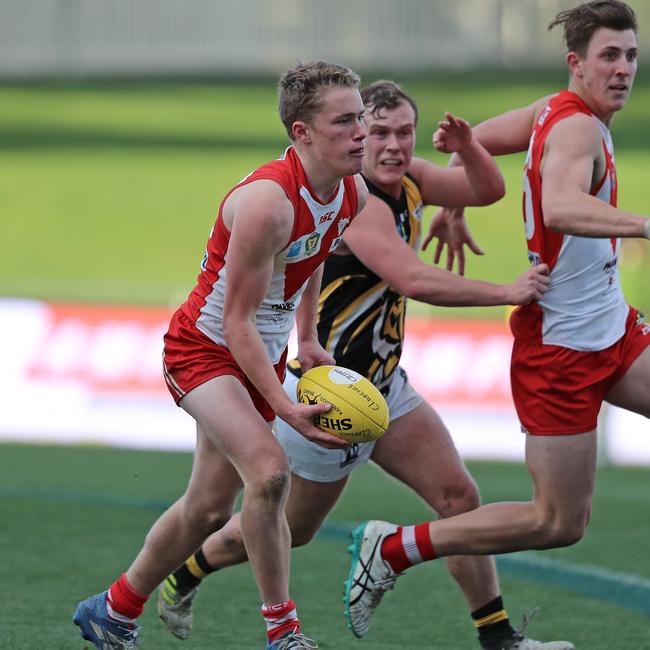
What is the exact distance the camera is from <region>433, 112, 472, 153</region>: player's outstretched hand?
588 cm

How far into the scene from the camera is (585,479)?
5598mm

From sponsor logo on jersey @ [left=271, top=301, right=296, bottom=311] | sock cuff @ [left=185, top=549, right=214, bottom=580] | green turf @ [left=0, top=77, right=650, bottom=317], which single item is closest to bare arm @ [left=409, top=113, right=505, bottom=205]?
sponsor logo on jersey @ [left=271, top=301, right=296, bottom=311]

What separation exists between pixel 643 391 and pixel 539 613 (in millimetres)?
1688

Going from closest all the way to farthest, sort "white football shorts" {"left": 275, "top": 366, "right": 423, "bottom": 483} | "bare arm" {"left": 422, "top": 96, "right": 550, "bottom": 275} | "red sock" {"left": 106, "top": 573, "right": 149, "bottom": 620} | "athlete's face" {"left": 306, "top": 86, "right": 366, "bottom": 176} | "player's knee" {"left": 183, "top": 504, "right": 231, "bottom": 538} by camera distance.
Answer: "athlete's face" {"left": 306, "top": 86, "right": 366, "bottom": 176} < "player's knee" {"left": 183, "top": 504, "right": 231, "bottom": 538} < "red sock" {"left": 106, "top": 573, "right": 149, "bottom": 620} < "white football shorts" {"left": 275, "top": 366, "right": 423, "bottom": 483} < "bare arm" {"left": 422, "top": 96, "right": 550, "bottom": 275}

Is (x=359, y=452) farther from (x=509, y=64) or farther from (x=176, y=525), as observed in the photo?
(x=509, y=64)

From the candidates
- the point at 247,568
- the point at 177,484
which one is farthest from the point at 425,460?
the point at 177,484

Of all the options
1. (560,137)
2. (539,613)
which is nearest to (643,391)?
(560,137)

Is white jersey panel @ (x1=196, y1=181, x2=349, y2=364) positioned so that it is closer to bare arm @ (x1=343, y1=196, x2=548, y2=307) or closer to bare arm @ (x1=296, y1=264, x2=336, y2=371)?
bare arm @ (x1=296, y1=264, x2=336, y2=371)

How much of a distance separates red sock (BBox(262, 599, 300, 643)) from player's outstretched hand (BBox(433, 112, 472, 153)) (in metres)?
2.11

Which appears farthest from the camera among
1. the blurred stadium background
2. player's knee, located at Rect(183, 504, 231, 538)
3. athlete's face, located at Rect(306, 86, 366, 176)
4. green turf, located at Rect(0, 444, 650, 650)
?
the blurred stadium background

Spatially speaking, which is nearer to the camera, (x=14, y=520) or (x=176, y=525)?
(x=176, y=525)

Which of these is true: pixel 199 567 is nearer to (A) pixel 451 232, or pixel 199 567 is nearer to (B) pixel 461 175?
(A) pixel 451 232

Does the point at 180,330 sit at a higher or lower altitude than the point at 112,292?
higher

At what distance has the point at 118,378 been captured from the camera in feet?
41.9
